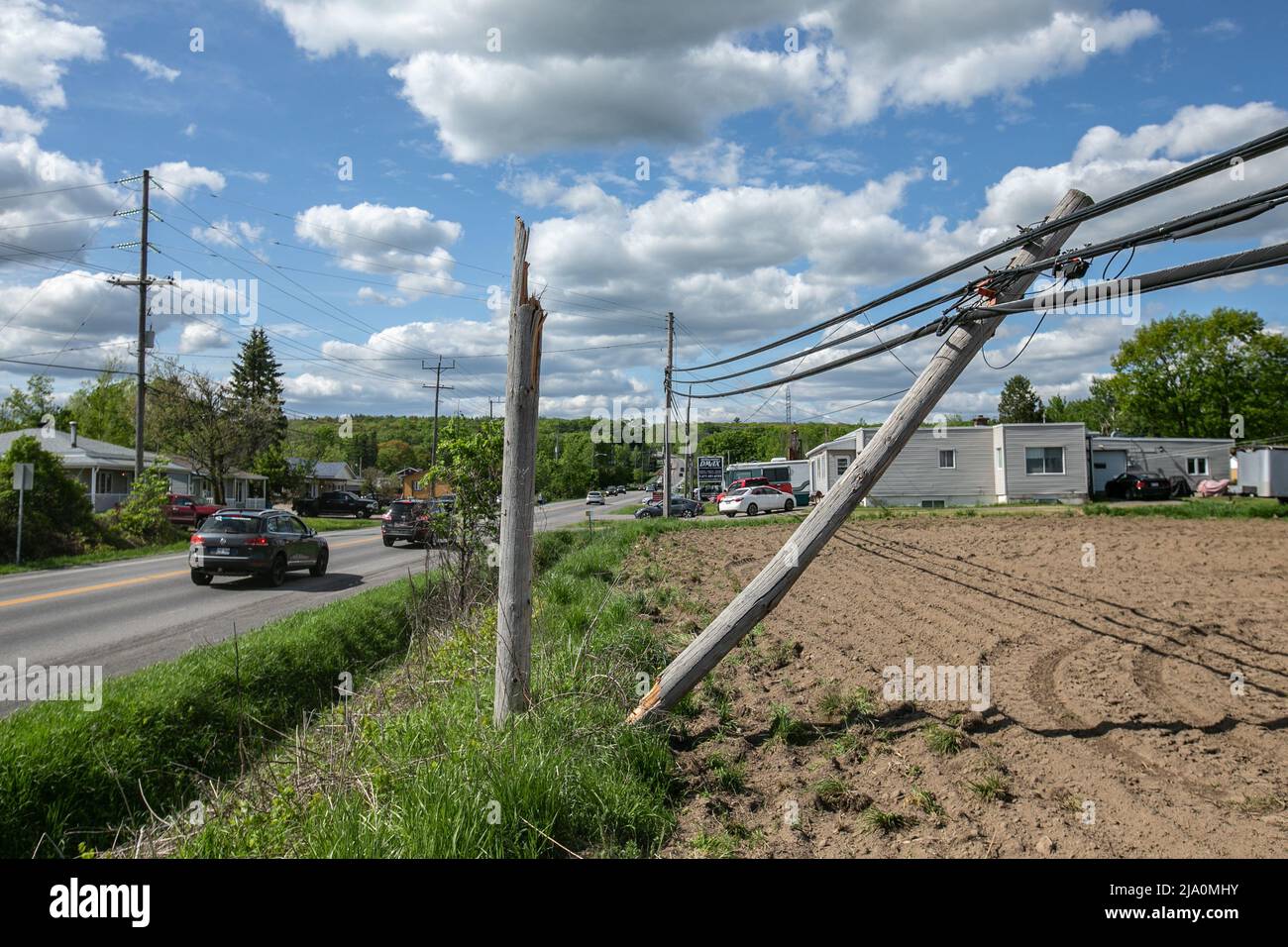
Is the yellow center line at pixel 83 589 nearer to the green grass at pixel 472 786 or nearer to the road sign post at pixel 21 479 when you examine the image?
the road sign post at pixel 21 479

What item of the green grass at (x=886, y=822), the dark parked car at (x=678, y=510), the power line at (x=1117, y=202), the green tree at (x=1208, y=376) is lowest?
the dark parked car at (x=678, y=510)

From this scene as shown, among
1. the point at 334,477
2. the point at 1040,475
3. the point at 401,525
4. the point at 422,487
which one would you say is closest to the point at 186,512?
the point at 401,525

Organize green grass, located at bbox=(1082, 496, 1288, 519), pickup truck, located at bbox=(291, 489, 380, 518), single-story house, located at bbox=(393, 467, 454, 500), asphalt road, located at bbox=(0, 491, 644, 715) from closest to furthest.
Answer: asphalt road, located at bbox=(0, 491, 644, 715) < single-story house, located at bbox=(393, 467, 454, 500) < green grass, located at bbox=(1082, 496, 1288, 519) < pickup truck, located at bbox=(291, 489, 380, 518)

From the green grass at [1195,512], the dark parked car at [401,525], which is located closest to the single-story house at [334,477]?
the dark parked car at [401,525]

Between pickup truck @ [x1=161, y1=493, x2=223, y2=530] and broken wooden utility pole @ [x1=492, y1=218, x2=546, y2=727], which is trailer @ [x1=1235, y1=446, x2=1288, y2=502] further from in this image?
pickup truck @ [x1=161, y1=493, x2=223, y2=530]

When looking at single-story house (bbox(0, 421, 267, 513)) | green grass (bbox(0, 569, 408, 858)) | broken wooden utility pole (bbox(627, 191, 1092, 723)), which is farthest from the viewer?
single-story house (bbox(0, 421, 267, 513))

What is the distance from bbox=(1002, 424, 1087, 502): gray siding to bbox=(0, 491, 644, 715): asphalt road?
28.8m

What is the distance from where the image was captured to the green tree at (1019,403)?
96.0m

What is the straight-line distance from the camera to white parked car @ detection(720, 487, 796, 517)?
43.0m

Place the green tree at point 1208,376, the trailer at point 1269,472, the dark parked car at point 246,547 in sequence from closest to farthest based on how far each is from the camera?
the dark parked car at point 246,547 → the trailer at point 1269,472 → the green tree at point 1208,376

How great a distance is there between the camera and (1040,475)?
38.9 m

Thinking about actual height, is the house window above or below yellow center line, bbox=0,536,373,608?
above

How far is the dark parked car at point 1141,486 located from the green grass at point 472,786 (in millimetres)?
44064

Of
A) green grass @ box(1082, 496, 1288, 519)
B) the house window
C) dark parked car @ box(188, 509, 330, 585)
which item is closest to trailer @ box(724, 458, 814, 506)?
the house window
